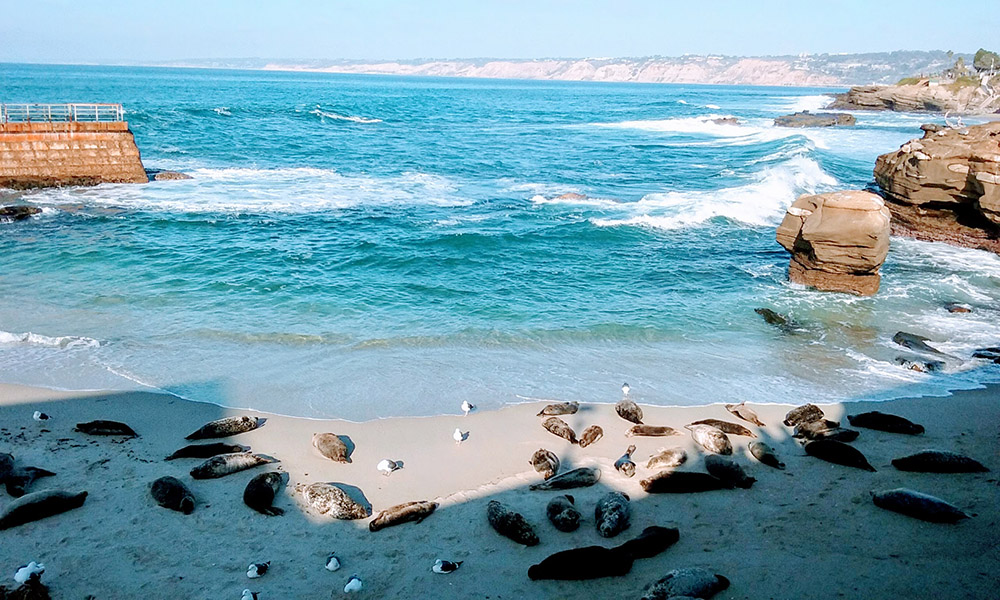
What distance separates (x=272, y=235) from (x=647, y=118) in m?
70.5

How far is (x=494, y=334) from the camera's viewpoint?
48.0 feet

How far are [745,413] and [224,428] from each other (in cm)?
787

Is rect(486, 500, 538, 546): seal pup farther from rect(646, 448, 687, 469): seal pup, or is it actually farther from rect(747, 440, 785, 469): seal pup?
rect(747, 440, 785, 469): seal pup

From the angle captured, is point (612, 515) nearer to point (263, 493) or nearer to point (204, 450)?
point (263, 493)

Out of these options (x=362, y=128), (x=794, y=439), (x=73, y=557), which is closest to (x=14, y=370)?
(x=73, y=557)

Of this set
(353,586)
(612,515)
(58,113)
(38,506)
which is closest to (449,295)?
(612,515)

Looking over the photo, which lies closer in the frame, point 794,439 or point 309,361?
point 794,439

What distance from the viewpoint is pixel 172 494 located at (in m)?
8.18

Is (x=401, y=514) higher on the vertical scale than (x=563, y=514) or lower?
lower

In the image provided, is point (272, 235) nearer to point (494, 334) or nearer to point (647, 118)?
point (494, 334)

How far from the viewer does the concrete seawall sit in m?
27.4

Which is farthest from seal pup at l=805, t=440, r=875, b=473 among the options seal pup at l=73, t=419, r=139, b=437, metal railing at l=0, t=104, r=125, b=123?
metal railing at l=0, t=104, r=125, b=123

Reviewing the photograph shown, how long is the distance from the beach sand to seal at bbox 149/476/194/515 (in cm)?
9

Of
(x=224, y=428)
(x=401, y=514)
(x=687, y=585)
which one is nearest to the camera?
(x=687, y=585)
